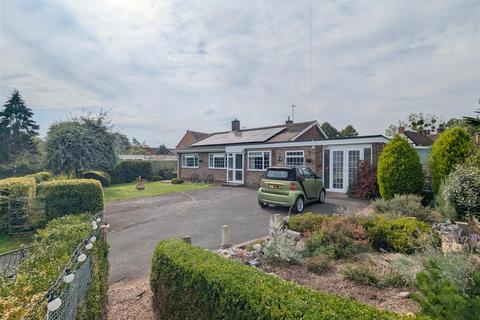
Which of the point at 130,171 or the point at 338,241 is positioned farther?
the point at 130,171

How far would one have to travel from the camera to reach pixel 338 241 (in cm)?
496

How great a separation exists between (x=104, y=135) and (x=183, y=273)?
69.4ft

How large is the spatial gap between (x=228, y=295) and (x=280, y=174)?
7366mm

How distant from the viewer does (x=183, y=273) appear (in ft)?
9.89

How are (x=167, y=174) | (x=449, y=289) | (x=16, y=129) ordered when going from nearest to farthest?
(x=449, y=289) → (x=167, y=174) → (x=16, y=129)

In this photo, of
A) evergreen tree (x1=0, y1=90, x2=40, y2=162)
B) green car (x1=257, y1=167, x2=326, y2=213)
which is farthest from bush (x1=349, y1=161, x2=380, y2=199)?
evergreen tree (x1=0, y1=90, x2=40, y2=162)

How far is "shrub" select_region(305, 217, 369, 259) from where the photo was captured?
4.77 m

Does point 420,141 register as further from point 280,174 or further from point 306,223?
point 306,223

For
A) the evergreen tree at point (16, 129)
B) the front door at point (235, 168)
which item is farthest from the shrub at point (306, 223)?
the evergreen tree at point (16, 129)

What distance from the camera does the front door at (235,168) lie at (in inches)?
745

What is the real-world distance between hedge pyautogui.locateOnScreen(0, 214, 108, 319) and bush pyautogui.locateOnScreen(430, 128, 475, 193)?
400 inches

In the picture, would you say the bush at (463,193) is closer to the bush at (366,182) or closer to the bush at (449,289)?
the bush at (366,182)

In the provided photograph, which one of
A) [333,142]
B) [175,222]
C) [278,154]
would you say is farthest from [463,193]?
[278,154]

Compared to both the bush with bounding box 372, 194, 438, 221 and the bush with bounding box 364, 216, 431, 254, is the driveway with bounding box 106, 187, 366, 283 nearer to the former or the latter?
the bush with bounding box 372, 194, 438, 221
